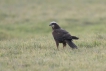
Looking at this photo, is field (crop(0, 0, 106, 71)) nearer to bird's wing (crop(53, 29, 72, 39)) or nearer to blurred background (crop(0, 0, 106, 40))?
blurred background (crop(0, 0, 106, 40))

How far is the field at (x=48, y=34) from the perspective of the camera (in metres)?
9.73

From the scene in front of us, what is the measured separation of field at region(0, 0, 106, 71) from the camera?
973cm

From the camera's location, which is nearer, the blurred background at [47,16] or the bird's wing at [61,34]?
the bird's wing at [61,34]

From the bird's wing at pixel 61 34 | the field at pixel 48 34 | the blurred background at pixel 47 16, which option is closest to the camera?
the field at pixel 48 34

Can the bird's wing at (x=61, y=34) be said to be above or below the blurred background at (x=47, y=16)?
below

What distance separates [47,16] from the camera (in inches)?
1044

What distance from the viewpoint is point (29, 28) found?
23203 millimetres

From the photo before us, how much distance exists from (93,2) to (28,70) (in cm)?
2311

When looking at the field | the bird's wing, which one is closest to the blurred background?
Answer: the field

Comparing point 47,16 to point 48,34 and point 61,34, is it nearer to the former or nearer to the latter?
point 48,34

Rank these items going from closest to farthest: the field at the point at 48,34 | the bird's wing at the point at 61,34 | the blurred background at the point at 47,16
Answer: the field at the point at 48,34, the bird's wing at the point at 61,34, the blurred background at the point at 47,16

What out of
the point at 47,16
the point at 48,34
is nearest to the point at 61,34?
the point at 48,34

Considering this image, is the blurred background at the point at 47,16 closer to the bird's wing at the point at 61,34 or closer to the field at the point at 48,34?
the field at the point at 48,34

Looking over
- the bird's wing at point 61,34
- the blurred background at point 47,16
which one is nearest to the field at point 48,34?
the blurred background at point 47,16
